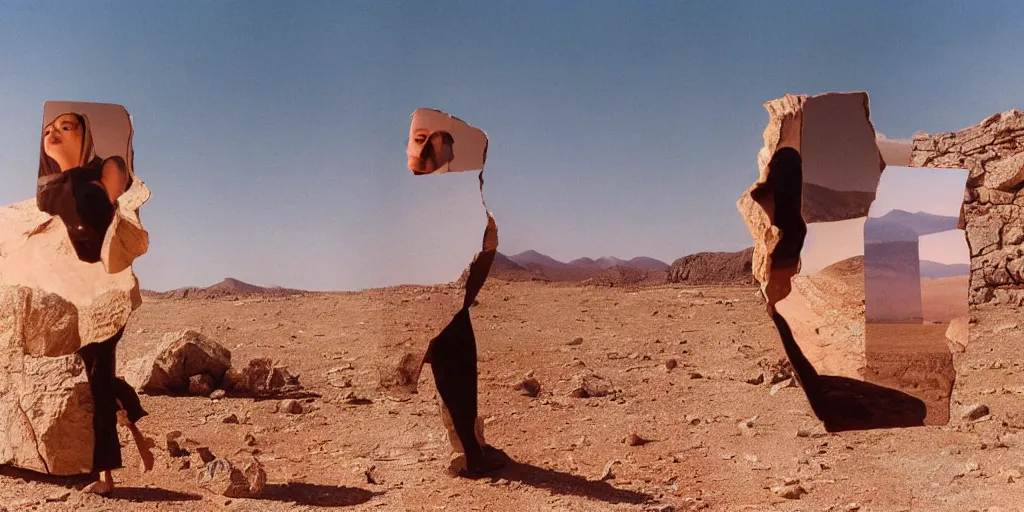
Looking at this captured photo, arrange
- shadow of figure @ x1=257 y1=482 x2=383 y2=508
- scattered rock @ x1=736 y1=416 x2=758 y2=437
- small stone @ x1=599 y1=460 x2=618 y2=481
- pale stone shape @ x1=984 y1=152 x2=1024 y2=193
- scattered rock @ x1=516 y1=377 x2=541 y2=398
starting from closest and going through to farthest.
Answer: shadow of figure @ x1=257 y1=482 x2=383 y2=508 → small stone @ x1=599 y1=460 x2=618 y2=481 → scattered rock @ x1=736 y1=416 x2=758 y2=437 → scattered rock @ x1=516 y1=377 x2=541 y2=398 → pale stone shape @ x1=984 y1=152 x2=1024 y2=193

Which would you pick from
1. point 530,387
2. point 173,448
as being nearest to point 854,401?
point 530,387

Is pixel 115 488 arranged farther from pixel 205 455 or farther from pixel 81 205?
pixel 81 205

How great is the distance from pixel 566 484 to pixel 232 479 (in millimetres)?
1706

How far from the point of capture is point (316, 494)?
3961mm

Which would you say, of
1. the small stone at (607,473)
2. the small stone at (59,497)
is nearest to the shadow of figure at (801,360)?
the small stone at (607,473)

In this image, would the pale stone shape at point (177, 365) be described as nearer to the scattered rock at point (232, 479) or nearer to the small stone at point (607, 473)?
the scattered rock at point (232, 479)

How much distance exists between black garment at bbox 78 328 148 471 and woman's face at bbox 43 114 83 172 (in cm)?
91

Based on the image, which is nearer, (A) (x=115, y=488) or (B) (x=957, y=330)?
(A) (x=115, y=488)

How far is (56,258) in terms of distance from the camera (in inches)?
153

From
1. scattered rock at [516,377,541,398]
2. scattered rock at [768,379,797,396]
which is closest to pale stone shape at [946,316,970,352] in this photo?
scattered rock at [768,379,797,396]

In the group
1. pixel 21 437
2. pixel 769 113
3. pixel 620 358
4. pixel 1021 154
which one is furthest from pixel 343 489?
pixel 1021 154

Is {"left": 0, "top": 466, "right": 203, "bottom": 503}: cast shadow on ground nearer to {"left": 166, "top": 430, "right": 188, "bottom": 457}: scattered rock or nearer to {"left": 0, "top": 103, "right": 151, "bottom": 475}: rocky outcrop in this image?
{"left": 0, "top": 103, "right": 151, "bottom": 475}: rocky outcrop

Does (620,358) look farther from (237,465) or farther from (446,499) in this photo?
(237,465)

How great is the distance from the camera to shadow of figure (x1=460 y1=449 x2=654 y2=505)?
12.6 ft
